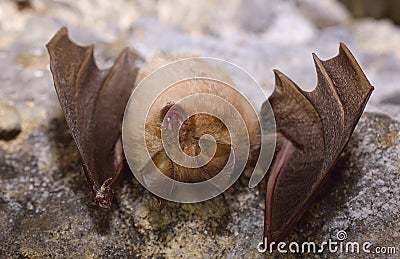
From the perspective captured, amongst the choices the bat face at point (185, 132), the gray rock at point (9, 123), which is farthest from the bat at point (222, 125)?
the gray rock at point (9, 123)

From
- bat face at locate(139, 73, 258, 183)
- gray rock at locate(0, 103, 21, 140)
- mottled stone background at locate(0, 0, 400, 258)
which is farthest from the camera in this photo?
gray rock at locate(0, 103, 21, 140)

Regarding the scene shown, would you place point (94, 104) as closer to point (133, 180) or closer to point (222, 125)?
point (133, 180)

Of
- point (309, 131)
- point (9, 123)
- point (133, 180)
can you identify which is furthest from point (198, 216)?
point (9, 123)

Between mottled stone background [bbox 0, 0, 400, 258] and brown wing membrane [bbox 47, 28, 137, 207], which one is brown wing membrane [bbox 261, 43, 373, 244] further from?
brown wing membrane [bbox 47, 28, 137, 207]

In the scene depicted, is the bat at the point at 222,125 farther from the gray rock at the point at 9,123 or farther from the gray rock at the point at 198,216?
the gray rock at the point at 9,123

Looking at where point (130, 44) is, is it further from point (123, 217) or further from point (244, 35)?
point (123, 217)

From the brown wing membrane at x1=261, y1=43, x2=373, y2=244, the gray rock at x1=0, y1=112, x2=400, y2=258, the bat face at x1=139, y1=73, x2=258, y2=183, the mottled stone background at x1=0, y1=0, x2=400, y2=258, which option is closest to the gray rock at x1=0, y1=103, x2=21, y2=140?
the mottled stone background at x1=0, y1=0, x2=400, y2=258
